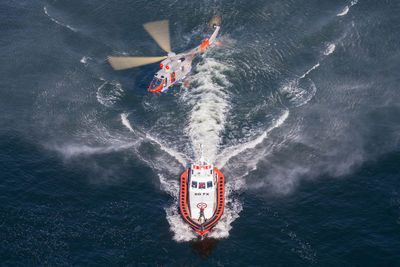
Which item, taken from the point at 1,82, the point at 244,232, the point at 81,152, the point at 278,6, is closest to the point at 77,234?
the point at 81,152

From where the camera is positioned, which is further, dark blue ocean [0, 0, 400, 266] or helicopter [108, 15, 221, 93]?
helicopter [108, 15, 221, 93]

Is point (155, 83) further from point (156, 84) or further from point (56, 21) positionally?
point (56, 21)

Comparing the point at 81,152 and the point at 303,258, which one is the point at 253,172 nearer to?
the point at 303,258

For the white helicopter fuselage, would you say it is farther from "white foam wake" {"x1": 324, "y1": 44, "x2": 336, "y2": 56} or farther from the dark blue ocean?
"white foam wake" {"x1": 324, "y1": 44, "x2": 336, "y2": 56}

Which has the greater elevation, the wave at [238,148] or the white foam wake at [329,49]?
the white foam wake at [329,49]

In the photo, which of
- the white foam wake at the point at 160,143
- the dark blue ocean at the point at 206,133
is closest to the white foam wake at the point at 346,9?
the dark blue ocean at the point at 206,133

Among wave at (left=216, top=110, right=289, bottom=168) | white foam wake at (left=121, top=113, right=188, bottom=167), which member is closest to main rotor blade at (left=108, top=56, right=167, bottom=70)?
white foam wake at (left=121, top=113, right=188, bottom=167)

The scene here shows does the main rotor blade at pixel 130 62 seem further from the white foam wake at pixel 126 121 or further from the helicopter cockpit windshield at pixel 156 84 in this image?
the white foam wake at pixel 126 121

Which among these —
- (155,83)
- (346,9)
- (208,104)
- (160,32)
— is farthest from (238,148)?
(346,9)
